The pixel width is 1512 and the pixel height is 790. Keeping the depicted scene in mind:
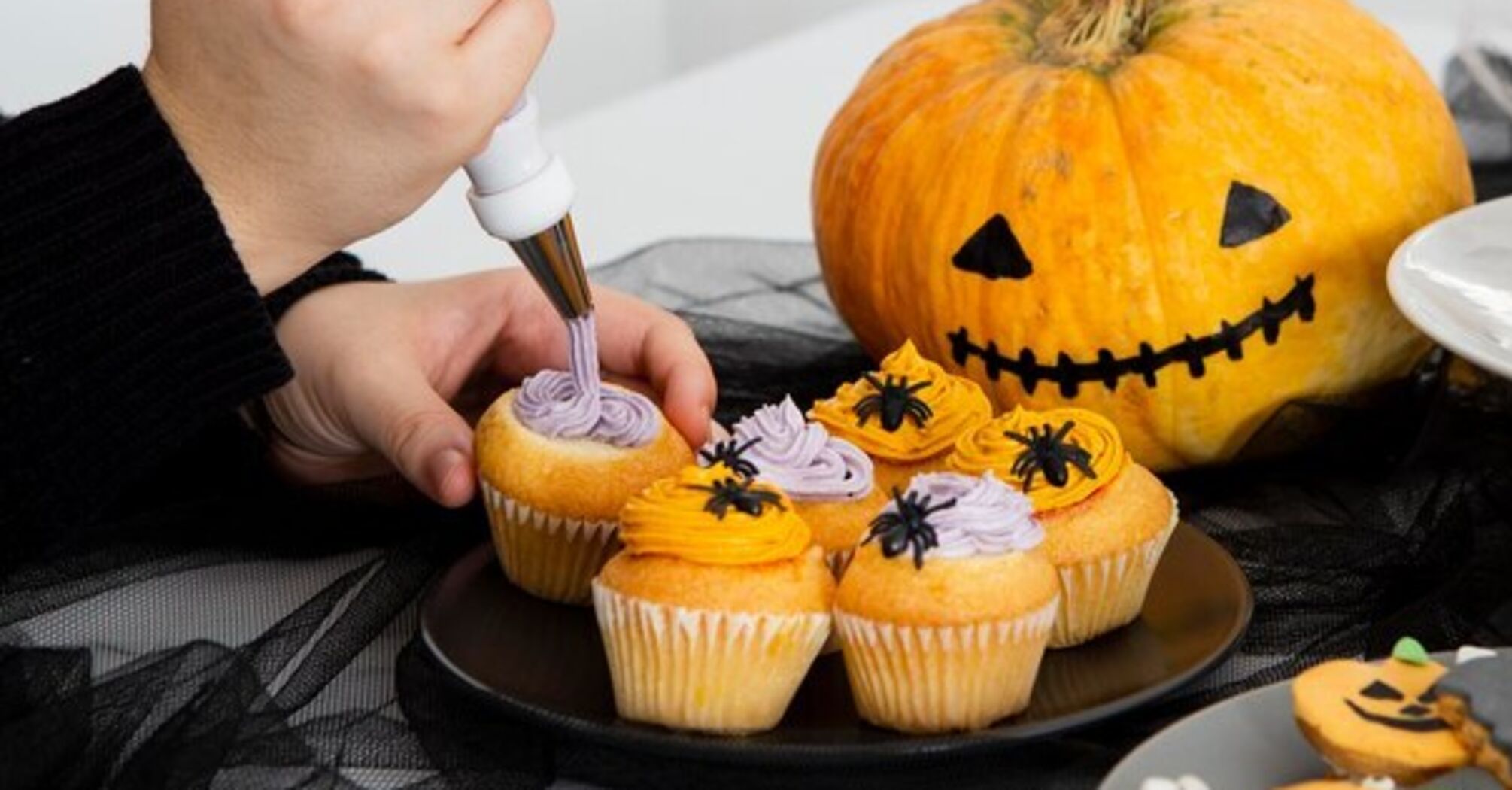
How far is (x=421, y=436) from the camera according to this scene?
1101 millimetres

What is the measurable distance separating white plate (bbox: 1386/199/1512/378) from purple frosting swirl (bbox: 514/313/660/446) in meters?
0.36

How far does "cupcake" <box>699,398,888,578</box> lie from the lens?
0.96 m

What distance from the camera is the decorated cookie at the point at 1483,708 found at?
713 mm

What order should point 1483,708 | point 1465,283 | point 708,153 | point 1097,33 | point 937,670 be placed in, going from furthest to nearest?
1. point 708,153
2. point 1097,33
3. point 1465,283
4. point 937,670
5. point 1483,708

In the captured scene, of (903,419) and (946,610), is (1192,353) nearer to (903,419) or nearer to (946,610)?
(903,419)

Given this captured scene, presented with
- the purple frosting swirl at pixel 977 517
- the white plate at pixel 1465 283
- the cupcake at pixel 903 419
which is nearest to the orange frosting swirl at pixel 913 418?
the cupcake at pixel 903 419

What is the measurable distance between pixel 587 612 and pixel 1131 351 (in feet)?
1.09

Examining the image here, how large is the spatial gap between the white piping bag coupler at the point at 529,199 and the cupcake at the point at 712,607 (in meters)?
0.12

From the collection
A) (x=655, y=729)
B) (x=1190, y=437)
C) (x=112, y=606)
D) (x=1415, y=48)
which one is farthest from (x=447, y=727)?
(x=1415, y=48)

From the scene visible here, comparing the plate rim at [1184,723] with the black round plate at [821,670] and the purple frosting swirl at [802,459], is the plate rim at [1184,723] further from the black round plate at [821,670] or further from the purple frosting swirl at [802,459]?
the purple frosting swirl at [802,459]

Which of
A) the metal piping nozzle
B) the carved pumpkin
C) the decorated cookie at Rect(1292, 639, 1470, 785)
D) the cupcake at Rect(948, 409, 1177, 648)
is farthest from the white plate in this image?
the metal piping nozzle

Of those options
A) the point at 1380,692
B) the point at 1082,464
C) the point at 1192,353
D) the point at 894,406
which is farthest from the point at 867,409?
the point at 1380,692

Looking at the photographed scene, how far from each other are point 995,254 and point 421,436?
1.01 feet

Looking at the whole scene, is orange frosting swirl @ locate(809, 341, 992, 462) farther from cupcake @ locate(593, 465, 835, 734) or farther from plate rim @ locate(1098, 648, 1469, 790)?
plate rim @ locate(1098, 648, 1469, 790)
